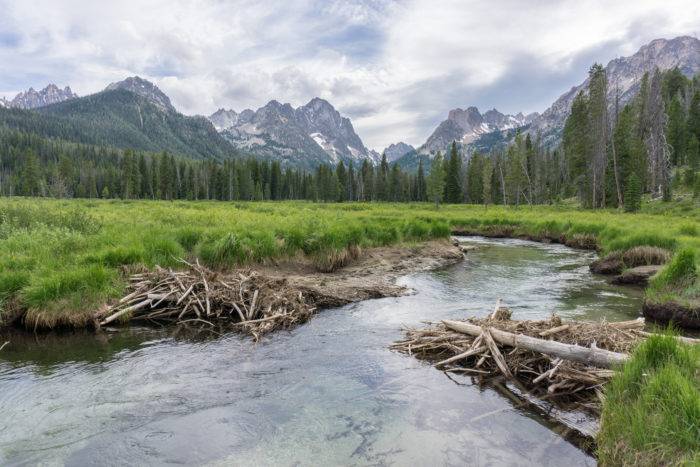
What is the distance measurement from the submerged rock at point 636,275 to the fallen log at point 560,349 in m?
12.8

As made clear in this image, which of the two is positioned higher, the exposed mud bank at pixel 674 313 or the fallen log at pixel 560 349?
the fallen log at pixel 560 349

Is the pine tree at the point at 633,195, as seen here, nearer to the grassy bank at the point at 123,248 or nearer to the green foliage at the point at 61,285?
the grassy bank at the point at 123,248

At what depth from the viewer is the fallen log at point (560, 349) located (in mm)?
7574

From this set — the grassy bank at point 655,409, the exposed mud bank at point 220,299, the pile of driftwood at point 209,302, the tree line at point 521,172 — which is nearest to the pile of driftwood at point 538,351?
the grassy bank at point 655,409

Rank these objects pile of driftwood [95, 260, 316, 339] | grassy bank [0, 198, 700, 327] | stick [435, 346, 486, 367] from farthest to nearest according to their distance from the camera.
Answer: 1. pile of driftwood [95, 260, 316, 339]
2. grassy bank [0, 198, 700, 327]
3. stick [435, 346, 486, 367]

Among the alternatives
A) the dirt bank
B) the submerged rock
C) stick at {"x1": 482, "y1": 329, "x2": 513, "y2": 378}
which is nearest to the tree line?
the submerged rock

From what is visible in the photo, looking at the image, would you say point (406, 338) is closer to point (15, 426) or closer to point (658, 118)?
point (15, 426)

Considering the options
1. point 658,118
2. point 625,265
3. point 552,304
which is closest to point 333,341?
point 552,304

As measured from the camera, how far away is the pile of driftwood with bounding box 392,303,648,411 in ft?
26.3

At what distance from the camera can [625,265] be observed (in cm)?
2106

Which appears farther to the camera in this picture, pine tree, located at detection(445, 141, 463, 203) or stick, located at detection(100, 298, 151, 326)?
pine tree, located at detection(445, 141, 463, 203)

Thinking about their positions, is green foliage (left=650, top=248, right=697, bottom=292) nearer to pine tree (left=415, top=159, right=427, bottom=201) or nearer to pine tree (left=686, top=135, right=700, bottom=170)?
pine tree (left=686, top=135, right=700, bottom=170)

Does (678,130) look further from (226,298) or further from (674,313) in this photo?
(226,298)

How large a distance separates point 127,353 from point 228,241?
6.87m
